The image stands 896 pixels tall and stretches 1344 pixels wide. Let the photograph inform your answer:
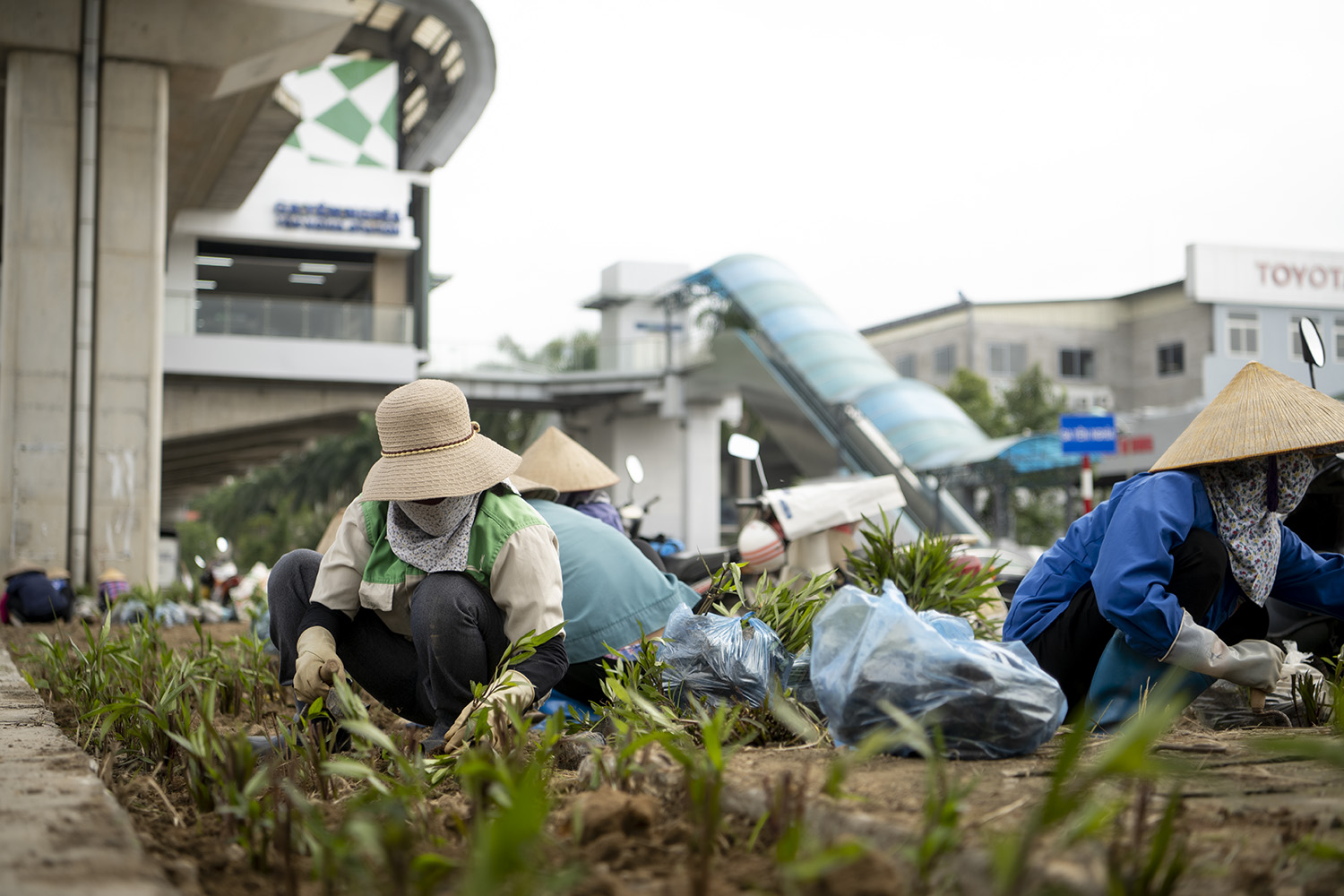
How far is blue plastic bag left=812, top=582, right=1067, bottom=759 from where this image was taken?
2230 millimetres

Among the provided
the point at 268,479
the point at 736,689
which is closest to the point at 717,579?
the point at 736,689

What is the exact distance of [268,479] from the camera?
45.8 meters

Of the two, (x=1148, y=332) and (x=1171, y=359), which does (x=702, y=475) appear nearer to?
(x=1171, y=359)

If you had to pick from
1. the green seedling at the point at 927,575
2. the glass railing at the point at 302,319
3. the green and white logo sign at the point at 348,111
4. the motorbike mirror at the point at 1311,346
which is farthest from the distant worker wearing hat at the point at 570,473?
the green and white logo sign at the point at 348,111

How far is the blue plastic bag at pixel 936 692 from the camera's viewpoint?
7.32 ft

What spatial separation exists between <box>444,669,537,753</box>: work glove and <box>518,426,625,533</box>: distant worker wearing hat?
7.11 feet

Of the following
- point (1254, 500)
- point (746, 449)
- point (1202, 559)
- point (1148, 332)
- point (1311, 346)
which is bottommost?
point (1202, 559)

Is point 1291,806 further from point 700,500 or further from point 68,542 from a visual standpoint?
point 700,500

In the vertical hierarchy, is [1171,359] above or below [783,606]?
above

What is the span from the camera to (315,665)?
113 inches

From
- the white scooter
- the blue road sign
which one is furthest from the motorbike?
the blue road sign

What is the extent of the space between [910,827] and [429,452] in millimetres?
1741

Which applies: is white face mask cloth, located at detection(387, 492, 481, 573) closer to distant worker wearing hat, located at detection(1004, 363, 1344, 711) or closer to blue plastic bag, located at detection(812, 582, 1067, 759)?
blue plastic bag, located at detection(812, 582, 1067, 759)

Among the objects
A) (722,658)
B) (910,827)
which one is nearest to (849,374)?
(722,658)
